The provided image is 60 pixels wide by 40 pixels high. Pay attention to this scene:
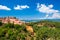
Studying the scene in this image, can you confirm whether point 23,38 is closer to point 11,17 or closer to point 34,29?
point 34,29

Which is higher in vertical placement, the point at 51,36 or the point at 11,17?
the point at 11,17

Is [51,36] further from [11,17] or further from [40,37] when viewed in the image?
[11,17]

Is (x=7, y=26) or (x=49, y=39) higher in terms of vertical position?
(x=7, y=26)

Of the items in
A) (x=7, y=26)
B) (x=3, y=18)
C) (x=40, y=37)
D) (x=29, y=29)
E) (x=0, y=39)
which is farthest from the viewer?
(x=3, y=18)

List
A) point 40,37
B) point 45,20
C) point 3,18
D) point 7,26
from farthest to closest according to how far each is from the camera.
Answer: point 45,20, point 3,18, point 7,26, point 40,37

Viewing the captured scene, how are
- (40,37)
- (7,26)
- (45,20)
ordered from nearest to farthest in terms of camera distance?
(40,37)
(7,26)
(45,20)

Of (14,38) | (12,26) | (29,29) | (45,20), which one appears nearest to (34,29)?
(29,29)

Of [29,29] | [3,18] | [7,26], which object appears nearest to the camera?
[7,26]

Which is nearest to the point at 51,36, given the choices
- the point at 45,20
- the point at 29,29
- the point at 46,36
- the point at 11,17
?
the point at 46,36

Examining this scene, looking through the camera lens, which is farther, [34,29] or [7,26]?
[34,29]
